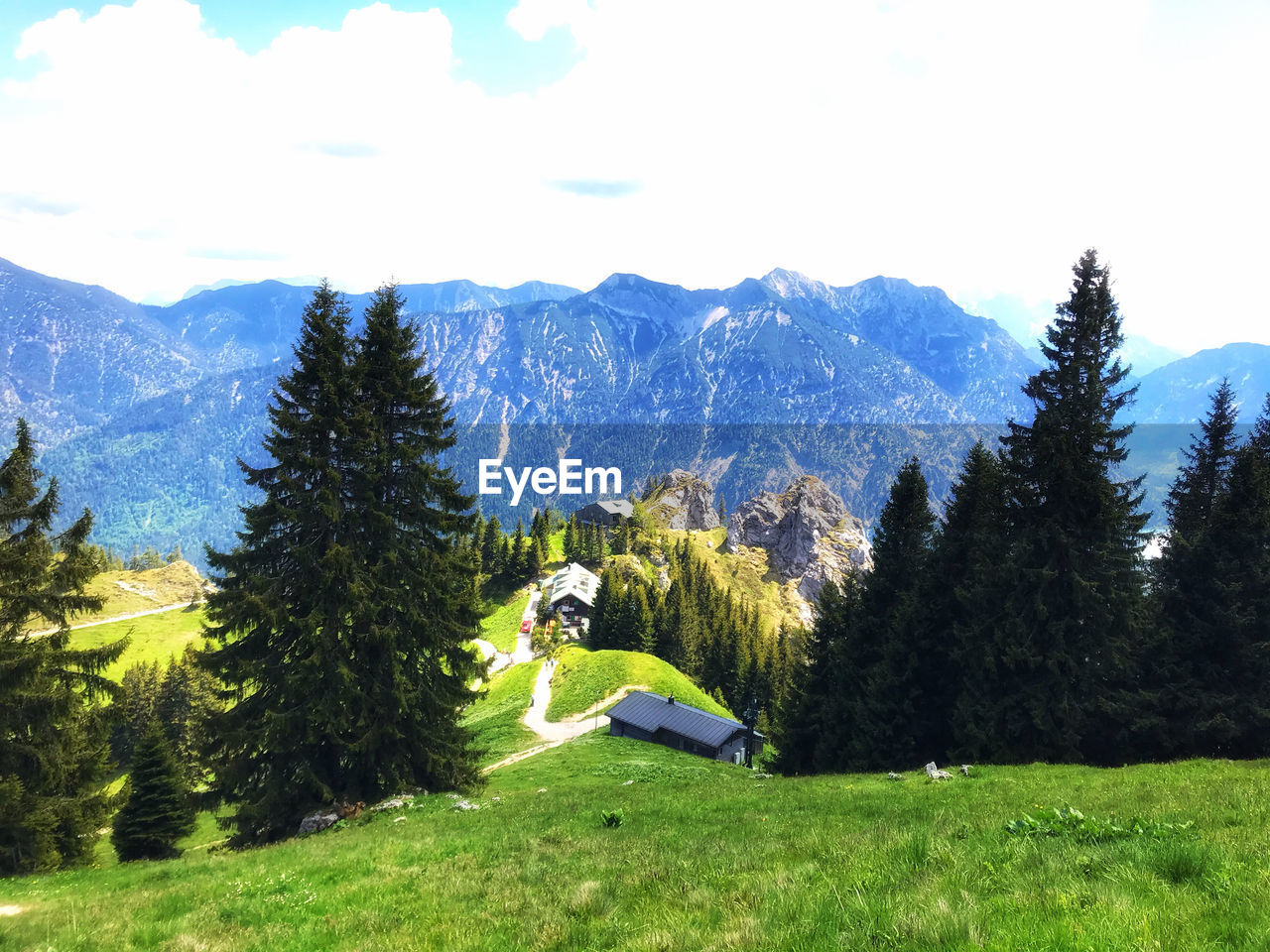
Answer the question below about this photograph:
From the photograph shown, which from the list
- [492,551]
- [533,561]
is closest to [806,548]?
[533,561]

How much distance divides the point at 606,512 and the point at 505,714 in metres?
114

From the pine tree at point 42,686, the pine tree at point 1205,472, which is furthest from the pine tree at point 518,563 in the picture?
the pine tree at point 1205,472

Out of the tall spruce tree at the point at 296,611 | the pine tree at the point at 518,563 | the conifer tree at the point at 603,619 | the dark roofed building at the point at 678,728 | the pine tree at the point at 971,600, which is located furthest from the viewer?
the pine tree at the point at 518,563

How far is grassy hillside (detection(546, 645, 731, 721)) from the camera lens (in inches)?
2559

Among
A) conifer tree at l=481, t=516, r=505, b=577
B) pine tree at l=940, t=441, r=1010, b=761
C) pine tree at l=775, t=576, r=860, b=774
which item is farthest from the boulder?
conifer tree at l=481, t=516, r=505, b=577

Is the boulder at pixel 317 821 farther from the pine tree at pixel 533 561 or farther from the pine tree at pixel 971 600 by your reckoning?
the pine tree at pixel 533 561

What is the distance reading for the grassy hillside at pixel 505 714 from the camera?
52.5 meters

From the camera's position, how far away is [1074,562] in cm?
2567

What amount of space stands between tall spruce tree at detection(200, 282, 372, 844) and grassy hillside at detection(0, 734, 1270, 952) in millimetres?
4229

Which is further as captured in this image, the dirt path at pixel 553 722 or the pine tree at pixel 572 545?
the pine tree at pixel 572 545

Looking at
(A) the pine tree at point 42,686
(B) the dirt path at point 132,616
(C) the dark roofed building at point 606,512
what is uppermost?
(A) the pine tree at point 42,686

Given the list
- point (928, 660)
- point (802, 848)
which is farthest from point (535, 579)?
point (802, 848)

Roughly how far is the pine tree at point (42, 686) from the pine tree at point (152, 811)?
63.8ft

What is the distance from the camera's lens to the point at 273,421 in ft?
75.8
